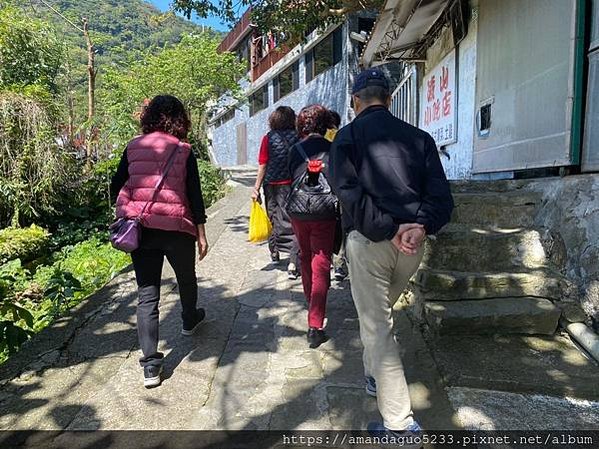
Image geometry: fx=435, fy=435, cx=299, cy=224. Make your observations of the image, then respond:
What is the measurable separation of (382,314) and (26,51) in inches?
553

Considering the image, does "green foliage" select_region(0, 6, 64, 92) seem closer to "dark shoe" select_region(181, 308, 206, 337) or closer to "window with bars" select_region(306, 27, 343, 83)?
"window with bars" select_region(306, 27, 343, 83)

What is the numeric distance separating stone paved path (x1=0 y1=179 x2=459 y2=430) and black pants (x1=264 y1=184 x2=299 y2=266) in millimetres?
829

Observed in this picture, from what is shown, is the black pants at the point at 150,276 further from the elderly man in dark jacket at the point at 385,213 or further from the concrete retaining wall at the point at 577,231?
the concrete retaining wall at the point at 577,231

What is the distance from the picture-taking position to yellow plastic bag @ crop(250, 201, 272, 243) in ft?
15.4

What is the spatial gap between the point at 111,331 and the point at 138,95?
12.7 meters

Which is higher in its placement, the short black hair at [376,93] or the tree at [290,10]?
the tree at [290,10]

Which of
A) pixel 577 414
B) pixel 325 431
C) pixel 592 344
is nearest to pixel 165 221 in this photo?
pixel 325 431

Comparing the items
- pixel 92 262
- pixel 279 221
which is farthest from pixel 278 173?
pixel 92 262

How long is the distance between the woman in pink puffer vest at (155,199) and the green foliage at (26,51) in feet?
35.1

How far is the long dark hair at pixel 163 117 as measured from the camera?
274cm

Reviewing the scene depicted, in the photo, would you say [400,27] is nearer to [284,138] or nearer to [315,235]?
[284,138]

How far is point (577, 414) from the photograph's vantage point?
227 centimetres

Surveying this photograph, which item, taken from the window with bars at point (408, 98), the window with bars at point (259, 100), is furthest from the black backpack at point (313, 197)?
the window with bars at point (259, 100)

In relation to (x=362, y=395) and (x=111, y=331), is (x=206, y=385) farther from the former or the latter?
(x=111, y=331)
